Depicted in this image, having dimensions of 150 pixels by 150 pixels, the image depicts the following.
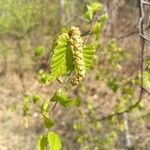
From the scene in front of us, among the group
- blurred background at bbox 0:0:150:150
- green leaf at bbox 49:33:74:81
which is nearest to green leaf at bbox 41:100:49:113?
green leaf at bbox 49:33:74:81

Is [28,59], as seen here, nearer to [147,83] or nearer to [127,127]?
[127,127]

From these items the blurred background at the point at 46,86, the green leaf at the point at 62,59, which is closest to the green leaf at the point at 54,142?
the green leaf at the point at 62,59

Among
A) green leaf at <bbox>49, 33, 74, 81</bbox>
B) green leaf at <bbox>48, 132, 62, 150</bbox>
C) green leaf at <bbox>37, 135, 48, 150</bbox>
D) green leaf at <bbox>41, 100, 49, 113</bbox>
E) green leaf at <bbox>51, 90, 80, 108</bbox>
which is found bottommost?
green leaf at <bbox>37, 135, 48, 150</bbox>

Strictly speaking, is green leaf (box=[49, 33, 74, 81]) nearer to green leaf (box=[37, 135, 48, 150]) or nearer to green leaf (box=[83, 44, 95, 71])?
green leaf (box=[83, 44, 95, 71])

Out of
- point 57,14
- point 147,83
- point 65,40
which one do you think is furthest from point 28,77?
point 65,40

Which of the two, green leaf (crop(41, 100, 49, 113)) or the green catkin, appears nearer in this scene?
the green catkin

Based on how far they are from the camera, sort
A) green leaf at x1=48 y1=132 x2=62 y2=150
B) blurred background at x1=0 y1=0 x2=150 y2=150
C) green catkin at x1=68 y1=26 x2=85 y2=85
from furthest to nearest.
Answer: blurred background at x1=0 y1=0 x2=150 y2=150 < green leaf at x1=48 y1=132 x2=62 y2=150 < green catkin at x1=68 y1=26 x2=85 y2=85

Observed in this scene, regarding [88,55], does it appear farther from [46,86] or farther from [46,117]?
[46,86]

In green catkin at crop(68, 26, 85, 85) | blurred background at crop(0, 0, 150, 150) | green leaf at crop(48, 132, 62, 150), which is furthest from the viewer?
blurred background at crop(0, 0, 150, 150)

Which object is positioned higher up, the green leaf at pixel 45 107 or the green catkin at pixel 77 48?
the green catkin at pixel 77 48

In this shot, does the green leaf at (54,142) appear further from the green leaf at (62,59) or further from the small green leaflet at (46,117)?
the green leaf at (62,59)
